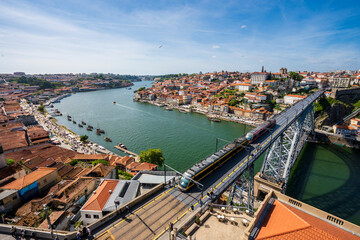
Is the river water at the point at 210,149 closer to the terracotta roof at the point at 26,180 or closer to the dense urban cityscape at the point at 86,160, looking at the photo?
the dense urban cityscape at the point at 86,160

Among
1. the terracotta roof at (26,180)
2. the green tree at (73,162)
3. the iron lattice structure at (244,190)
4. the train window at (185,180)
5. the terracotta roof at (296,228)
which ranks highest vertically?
the terracotta roof at (296,228)

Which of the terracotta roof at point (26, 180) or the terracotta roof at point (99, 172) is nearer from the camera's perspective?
the terracotta roof at point (26, 180)

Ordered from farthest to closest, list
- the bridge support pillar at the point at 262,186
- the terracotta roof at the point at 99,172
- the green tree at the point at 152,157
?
the green tree at the point at 152,157, the bridge support pillar at the point at 262,186, the terracotta roof at the point at 99,172

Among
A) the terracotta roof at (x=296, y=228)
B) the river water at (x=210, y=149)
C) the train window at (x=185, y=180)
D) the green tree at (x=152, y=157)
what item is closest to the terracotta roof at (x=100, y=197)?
the train window at (x=185, y=180)

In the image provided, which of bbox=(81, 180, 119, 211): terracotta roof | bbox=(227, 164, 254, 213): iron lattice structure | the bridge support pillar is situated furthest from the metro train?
bbox=(81, 180, 119, 211): terracotta roof

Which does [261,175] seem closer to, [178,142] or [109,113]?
[178,142]

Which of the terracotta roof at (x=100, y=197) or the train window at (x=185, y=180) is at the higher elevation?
the train window at (x=185, y=180)
